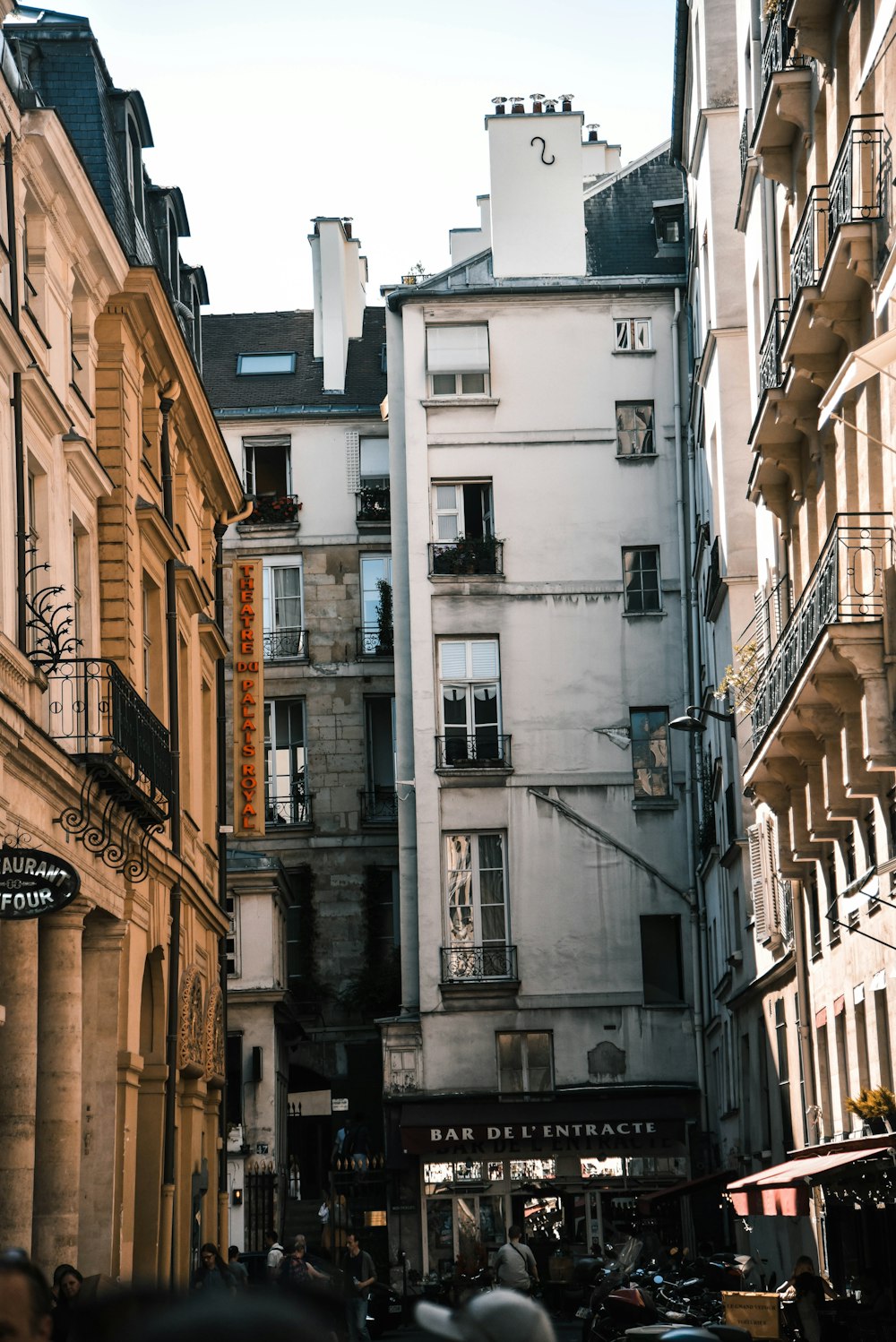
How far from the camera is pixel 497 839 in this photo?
131 feet

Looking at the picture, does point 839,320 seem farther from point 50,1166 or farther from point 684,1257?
point 684,1257

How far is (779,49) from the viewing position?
21.7 metres

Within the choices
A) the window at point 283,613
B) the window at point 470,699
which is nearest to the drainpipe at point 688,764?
the window at point 470,699

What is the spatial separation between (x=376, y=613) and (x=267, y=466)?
4.31m

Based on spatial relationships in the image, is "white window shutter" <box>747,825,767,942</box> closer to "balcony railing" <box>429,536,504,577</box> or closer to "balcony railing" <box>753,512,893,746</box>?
"balcony railing" <box>753,512,893,746</box>

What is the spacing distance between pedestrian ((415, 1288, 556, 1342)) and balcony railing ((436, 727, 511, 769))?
3692 cm

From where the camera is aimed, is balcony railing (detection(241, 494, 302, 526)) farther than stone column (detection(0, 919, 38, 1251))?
Yes

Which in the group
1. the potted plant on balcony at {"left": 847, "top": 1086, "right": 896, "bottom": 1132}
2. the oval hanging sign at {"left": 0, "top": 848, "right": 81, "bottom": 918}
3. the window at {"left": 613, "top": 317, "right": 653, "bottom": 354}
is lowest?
the potted plant on balcony at {"left": 847, "top": 1086, "right": 896, "bottom": 1132}

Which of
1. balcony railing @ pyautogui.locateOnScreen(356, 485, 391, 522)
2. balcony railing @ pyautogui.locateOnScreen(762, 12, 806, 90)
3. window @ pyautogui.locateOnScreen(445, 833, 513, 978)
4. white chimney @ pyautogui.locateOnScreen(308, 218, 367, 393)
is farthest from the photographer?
white chimney @ pyautogui.locateOnScreen(308, 218, 367, 393)

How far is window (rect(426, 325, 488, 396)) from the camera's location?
41375mm

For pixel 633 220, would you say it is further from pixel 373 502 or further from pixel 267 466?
pixel 267 466

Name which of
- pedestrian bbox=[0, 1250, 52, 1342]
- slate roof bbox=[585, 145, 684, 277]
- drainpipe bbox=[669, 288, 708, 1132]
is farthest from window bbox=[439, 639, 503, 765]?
Answer: pedestrian bbox=[0, 1250, 52, 1342]

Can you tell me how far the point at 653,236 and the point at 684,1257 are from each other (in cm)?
2084

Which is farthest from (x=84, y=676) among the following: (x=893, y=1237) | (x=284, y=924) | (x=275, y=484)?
(x=275, y=484)
